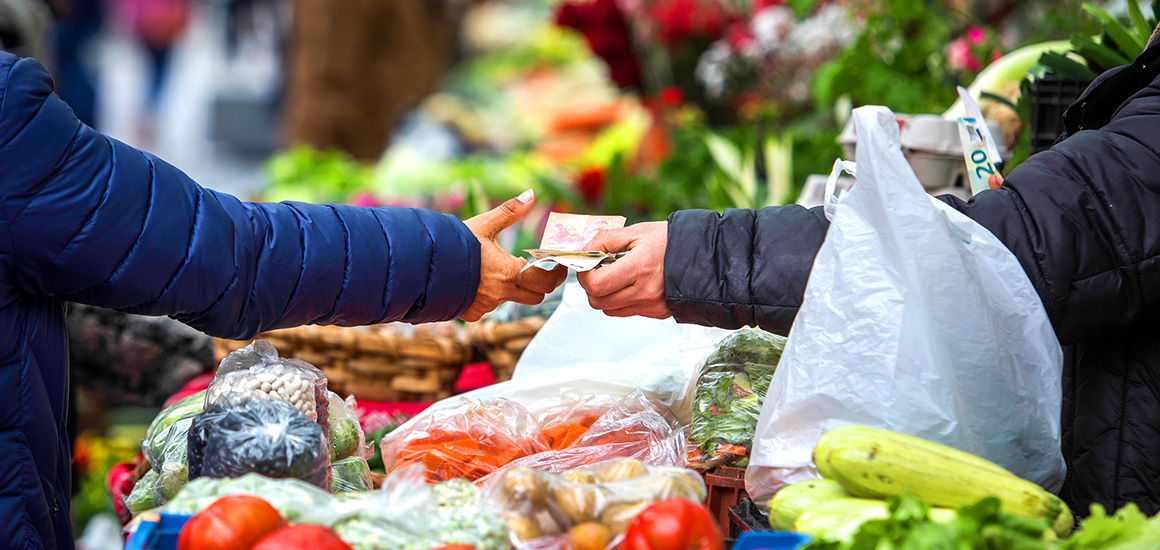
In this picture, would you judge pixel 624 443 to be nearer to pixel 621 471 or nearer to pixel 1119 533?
pixel 621 471

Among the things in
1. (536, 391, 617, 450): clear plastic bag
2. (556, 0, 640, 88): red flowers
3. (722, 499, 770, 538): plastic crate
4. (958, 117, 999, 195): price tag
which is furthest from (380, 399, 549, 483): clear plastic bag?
(556, 0, 640, 88): red flowers

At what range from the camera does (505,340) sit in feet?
7.74

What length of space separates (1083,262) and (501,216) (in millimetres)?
1105

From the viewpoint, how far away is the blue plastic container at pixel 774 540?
1.05 metres

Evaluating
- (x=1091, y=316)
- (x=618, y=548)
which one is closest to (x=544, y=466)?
(x=618, y=548)

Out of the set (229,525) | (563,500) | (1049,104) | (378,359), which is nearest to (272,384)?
(229,525)

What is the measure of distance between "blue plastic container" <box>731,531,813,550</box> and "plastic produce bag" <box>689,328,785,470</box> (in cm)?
44

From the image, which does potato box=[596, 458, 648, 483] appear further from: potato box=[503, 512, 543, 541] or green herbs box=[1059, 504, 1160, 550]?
green herbs box=[1059, 504, 1160, 550]

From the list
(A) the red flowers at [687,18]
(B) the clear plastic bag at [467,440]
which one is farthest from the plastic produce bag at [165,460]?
(A) the red flowers at [687,18]

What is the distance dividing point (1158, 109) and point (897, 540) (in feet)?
3.00

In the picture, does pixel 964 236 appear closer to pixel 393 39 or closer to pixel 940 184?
pixel 940 184

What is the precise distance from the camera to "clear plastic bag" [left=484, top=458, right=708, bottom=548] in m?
1.06

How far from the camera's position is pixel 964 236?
1.30 m

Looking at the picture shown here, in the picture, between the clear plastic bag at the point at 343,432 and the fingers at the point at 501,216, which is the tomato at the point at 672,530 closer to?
the clear plastic bag at the point at 343,432
